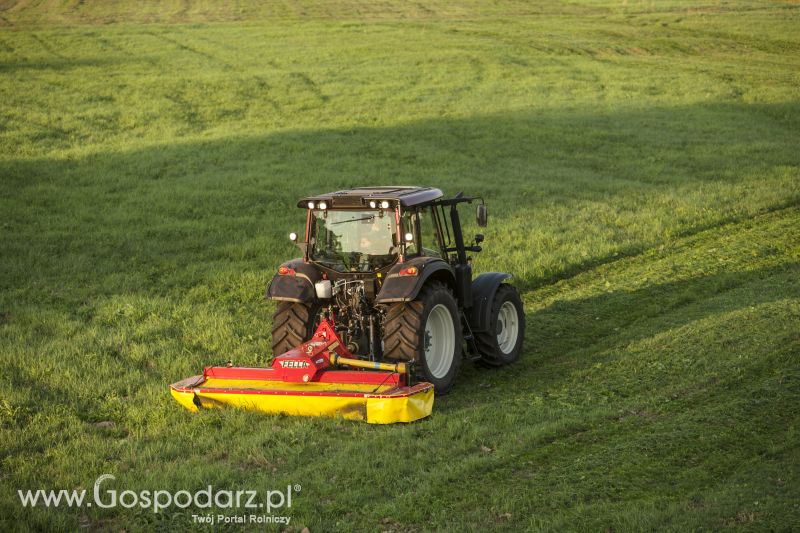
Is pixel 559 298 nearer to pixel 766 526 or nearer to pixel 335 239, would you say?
pixel 335 239

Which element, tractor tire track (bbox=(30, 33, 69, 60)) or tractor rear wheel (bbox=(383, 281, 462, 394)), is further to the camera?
tractor tire track (bbox=(30, 33, 69, 60))

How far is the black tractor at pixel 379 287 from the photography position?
10.8 meters

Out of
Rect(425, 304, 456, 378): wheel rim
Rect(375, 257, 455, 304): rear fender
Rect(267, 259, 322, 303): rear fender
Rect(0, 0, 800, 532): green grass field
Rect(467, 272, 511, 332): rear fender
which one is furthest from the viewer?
Rect(467, 272, 511, 332): rear fender

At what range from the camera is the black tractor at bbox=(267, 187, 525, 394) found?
10844 mm

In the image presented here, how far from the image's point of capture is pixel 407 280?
10883 millimetres

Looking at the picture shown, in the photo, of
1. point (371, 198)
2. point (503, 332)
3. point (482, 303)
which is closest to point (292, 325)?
point (371, 198)

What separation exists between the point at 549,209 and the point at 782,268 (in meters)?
7.31

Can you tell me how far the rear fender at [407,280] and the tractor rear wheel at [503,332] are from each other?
122 cm

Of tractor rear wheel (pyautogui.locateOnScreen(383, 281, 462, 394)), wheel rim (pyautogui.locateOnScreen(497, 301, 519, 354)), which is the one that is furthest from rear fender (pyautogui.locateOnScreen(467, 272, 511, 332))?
tractor rear wheel (pyautogui.locateOnScreen(383, 281, 462, 394))

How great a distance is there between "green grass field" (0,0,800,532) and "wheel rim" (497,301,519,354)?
387 millimetres

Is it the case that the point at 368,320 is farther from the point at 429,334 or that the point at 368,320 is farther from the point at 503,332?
the point at 503,332

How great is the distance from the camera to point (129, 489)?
27.3 ft

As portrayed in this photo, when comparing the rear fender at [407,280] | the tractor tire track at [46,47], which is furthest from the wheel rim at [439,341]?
the tractor tire track at [46,47]

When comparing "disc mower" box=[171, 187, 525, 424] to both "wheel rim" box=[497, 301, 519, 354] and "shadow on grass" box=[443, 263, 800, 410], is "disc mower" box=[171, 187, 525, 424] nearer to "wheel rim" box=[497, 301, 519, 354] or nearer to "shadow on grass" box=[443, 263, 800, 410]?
"wheel rim" box=[497, 301, 519, 354]
